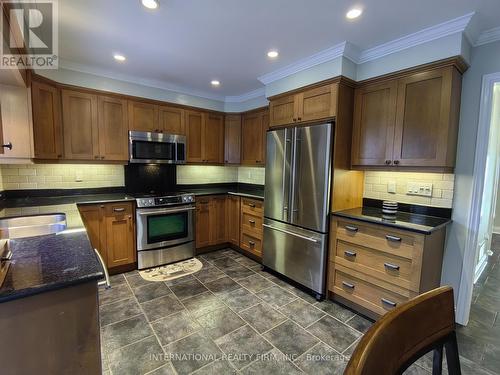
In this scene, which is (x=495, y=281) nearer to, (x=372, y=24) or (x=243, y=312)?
(x=243, y=312)

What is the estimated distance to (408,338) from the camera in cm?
58

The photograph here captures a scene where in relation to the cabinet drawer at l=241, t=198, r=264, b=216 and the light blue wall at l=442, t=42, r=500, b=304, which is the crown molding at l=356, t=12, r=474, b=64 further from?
the cabinet drawer at l=241, t=198, r=264, b=216

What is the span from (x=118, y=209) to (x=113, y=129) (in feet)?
3.42

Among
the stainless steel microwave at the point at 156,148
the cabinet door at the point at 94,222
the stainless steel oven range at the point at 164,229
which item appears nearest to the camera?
the cabinet door at the point at 94,222

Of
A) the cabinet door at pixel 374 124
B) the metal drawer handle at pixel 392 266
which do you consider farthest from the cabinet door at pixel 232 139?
the metal drawer handle at pixel 392 266

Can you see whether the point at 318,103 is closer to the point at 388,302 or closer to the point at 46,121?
the point at 388,302

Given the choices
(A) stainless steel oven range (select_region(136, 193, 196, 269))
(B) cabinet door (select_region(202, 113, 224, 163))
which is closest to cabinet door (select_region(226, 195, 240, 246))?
(A) stainless steel oven range (select_region(136, 193, 196, 269))

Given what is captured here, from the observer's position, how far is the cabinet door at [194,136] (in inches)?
149

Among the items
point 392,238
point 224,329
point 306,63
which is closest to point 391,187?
point 392,238

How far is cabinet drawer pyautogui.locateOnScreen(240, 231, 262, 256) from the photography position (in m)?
3.49

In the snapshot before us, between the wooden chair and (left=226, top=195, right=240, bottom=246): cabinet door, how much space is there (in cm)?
323

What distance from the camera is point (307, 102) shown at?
266cm

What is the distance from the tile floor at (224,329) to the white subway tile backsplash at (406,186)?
1203 millimetres

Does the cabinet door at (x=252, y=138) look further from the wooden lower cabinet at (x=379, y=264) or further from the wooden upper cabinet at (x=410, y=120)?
the wooden lower cabinet at (x=379, y=264)
